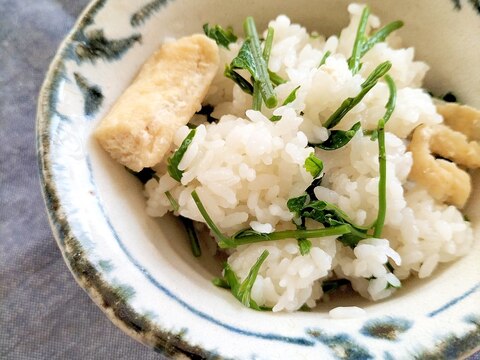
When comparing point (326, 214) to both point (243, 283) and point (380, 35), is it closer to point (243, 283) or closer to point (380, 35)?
point (243, 283)

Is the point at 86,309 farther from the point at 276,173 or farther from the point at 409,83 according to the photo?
the point at 409,83

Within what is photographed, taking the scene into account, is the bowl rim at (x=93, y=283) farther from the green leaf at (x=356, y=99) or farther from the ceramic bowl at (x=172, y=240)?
the green leaf at (x=356, y=99)

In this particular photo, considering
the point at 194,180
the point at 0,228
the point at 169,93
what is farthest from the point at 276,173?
the point at 0,228

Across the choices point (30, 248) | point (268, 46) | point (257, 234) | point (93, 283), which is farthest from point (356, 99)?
point (30, 248)

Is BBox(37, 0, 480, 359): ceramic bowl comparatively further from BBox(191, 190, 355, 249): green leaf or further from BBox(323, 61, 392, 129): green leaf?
BBox(323, 61, 392, 129): green leaf

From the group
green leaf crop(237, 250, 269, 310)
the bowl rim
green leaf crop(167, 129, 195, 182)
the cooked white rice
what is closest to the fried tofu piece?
the cooked white rice

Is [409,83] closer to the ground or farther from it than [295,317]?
farther from it
